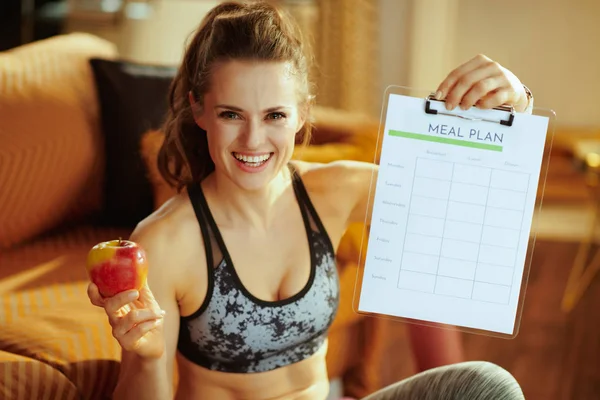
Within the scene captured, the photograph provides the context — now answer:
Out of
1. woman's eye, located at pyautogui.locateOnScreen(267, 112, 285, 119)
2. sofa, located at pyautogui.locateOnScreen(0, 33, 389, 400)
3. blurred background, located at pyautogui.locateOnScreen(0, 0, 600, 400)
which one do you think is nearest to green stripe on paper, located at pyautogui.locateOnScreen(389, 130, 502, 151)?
woman's eye, located at pyautogui.locateOnScreen(267, 112, 285, 119)

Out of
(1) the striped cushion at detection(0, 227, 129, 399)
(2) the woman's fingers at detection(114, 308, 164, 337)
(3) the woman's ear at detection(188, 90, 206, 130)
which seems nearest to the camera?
(2) the woman's fingers at detection(114, 308, 164, 337)

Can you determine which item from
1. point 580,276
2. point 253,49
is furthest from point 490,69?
point 580,276

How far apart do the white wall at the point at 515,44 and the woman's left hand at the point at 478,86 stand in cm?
278

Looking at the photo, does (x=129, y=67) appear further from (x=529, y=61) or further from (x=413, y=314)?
(x=529, y=61)

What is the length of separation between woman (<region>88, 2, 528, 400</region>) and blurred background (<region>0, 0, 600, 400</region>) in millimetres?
1163

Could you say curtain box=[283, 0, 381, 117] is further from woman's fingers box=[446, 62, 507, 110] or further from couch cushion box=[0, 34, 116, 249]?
woman's fingers box=[446, 62, 507, 110]

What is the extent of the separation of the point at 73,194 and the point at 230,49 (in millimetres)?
1053

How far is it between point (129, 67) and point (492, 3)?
95.8 inches

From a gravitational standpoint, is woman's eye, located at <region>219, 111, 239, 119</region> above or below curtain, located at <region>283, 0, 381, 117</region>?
below

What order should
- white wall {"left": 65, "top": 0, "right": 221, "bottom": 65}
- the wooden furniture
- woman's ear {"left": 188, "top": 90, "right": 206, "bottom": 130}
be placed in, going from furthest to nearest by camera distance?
white wall {"left": 65, "top": 0, "right": 221, "bottom": 65}, the wooden furniture, woman's ear {"left": 188, "top": 90, "right": 206, "bottom": 130}

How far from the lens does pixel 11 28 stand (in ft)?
9.34

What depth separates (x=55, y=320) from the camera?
149 centimetres

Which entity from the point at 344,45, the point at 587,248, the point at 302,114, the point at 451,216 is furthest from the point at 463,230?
the point at 344,45

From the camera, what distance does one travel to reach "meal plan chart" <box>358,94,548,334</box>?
1.00 meters
